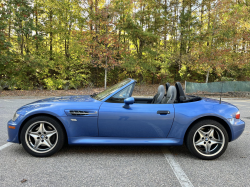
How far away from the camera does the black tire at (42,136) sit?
3.14 m

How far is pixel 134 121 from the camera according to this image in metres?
3.13

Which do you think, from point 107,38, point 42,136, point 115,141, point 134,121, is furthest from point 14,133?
point 107,38

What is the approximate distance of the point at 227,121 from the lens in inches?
129

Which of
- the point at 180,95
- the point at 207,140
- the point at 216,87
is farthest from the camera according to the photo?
the point at 216,87

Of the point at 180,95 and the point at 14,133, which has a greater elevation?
the point at 180,95

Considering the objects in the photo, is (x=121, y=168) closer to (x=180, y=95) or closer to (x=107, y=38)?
(x=180, y=95)

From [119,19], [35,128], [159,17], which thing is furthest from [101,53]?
[35,128]

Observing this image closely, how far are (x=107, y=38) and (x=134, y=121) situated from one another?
14.9 meters

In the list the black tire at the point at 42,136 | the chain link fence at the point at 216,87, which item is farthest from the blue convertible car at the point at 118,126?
the chain link fence at the point at 216,87

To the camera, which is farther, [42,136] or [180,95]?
[180,95]

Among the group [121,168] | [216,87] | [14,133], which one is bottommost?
[121,168]

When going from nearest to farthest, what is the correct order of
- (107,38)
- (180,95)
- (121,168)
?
1. (121,168)
2. (180,95)
3. (107,38)

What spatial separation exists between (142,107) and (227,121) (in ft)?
4.89

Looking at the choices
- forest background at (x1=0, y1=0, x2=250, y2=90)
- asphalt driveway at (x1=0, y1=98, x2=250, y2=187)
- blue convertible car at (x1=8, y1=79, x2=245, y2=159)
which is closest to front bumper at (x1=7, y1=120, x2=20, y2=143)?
blue convertible car at (x1=8, y1=79, x2=245, y2=159)
